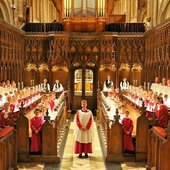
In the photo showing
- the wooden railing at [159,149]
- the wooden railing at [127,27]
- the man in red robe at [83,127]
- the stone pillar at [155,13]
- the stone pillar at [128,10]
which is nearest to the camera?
the wooden railing at [159,149]

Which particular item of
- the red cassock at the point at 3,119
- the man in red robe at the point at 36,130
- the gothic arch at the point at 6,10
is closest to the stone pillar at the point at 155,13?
the gothic arch at the point at 6,10

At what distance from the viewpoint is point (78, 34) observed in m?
20.4

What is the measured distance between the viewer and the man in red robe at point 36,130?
356 inches

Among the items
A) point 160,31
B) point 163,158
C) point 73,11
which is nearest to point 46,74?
point 73,11

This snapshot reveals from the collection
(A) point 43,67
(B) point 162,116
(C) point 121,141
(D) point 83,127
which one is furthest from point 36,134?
(A) point 43,67

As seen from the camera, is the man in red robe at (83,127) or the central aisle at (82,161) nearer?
the central aisle at (82,161)

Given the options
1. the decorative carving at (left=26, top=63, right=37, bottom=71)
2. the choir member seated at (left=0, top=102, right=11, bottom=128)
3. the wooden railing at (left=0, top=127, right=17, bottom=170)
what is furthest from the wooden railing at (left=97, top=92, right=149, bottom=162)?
the decorative carving at (left=26, top=63, right=37, bottom=71)

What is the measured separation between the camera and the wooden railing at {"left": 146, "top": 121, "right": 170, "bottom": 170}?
6488 millimetres

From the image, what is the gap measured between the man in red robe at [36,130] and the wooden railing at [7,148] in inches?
36.4

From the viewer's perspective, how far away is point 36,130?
8.99 m

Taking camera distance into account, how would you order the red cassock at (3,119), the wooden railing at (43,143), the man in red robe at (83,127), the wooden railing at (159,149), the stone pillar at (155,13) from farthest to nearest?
1. the stone pillar at (155,13)
2. the man in red robe at (83,127)
3. the wooden railing at (43,143)
4. the red cassock at (3,119)
5. the wooden railing at (159,149)

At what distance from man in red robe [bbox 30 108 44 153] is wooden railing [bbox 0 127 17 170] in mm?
924

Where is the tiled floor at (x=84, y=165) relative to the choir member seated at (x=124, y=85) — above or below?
below

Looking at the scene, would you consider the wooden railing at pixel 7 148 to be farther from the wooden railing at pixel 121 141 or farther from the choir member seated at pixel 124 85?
the choir member seated at pixel 124 85
